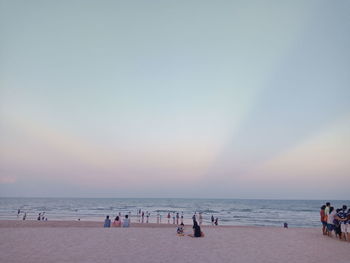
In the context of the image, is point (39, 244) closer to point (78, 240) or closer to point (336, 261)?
point (78, 240)

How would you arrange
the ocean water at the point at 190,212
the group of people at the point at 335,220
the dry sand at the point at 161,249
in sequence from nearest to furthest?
1. the dry sand at the point at 161,249
2. the group of people at the point at 335,220
3. the ocean water at the point at 190,212

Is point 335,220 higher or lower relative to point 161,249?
higher

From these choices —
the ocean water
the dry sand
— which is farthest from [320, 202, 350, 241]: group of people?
the ocean water

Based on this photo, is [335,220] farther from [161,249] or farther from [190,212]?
[190,212]

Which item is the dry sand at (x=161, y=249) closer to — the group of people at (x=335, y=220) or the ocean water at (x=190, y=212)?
the group of people at (x=335, y=220)

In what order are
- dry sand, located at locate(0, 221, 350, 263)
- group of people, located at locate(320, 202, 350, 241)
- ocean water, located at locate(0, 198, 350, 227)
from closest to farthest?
dry sand, located at locate(0, 221, 350, 263) → group of people, located at locate(320, 202, 350, 241) → ocean water, located at locate(0, 198, 350, 227)

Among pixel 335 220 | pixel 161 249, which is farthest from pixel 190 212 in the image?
pixel 161 249

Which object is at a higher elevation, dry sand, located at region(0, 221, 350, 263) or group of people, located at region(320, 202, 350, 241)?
group of people, located at region(320, 202, 350, 241)

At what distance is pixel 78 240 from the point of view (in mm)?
15031

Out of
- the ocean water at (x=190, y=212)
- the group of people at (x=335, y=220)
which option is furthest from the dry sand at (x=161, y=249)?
the ocean water at (x=190, y=212)

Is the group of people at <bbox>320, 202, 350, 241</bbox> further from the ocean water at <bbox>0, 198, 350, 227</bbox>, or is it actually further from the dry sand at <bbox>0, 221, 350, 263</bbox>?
the ocean water at <bbox>0, 198, 350, 227</bbox>

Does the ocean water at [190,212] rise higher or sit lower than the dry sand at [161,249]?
lower

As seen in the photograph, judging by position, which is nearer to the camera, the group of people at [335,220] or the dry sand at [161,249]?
the dry sand at [161,249]

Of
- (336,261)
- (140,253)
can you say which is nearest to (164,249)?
(140,253)
